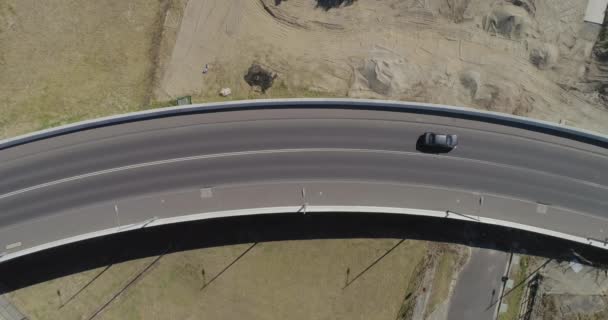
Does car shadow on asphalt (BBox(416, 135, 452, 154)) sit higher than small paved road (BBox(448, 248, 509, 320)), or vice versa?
car shadow on asphalt (BBox(416, 135, 452, 154))

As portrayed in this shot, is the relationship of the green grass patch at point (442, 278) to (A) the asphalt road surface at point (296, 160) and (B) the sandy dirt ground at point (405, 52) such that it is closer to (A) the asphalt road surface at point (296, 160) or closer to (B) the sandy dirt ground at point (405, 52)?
(A) the asphalt road surface at point (296, 160)

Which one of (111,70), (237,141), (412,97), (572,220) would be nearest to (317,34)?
(412,97)

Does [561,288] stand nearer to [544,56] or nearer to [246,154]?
[544,56]

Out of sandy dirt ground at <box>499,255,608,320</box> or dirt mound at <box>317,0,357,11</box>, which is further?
dirt mound at <box>317,0,357,11</box>

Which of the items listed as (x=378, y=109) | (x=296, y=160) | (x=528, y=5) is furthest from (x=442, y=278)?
(x=528, y=5)

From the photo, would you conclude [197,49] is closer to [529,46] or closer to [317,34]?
[317,34]

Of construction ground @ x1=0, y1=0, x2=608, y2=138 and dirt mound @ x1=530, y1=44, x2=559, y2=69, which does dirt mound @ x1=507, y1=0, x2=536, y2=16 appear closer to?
construction ground @ x1=0, y1=0, x2=608, y2=138

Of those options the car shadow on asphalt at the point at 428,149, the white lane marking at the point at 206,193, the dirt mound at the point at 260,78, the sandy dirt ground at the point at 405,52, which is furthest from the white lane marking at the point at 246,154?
the dirt mound at the point at 260,78

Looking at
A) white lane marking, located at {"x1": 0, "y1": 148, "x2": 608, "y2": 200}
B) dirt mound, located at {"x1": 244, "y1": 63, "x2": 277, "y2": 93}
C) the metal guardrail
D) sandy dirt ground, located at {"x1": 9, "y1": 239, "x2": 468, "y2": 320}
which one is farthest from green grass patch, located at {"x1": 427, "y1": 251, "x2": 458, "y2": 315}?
dirt mound, located at {"x1": 244, "y1": 63, "x2": 277, "y2": 93}
